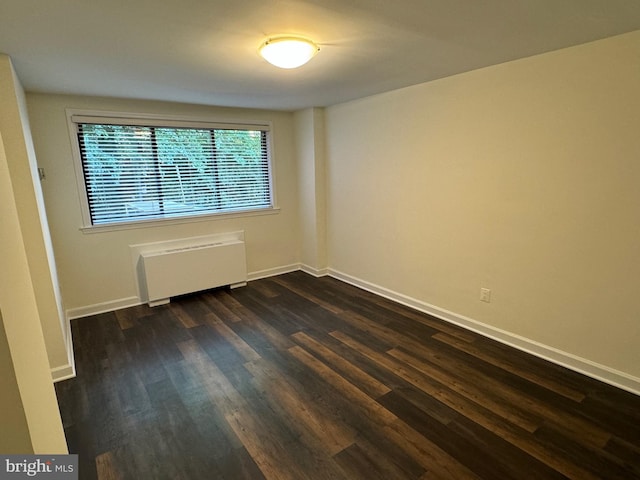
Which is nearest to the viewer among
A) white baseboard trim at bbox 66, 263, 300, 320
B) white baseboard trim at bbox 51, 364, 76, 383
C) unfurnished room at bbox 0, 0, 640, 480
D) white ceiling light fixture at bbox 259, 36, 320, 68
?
unfurnished room at bbox 0, 0, 640, 480

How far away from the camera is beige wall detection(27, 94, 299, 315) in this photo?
3.29 m

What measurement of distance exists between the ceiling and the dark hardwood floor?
2.25 meters

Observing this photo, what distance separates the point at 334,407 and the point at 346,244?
252 centimetres

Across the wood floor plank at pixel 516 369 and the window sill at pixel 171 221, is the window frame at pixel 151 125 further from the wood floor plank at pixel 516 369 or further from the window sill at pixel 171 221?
the wood floor plank at pixel 516 369

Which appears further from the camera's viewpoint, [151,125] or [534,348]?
[151,125]

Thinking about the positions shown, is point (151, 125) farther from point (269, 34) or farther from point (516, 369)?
point (516, 369)

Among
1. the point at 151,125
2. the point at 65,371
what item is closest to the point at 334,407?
the point at 65,371

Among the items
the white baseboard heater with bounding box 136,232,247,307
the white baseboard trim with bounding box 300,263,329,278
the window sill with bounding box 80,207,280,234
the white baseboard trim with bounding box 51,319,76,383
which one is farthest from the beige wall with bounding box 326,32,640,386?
the white baseboard trim with bounding box 51,319,76,383

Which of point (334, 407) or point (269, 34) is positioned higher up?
point (269, 34)

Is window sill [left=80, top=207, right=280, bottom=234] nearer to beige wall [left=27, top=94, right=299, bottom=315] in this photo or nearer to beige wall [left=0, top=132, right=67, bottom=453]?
beige wall [left=27, top=94, right=299, bottom=315]

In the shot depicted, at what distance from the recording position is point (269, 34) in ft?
6.28

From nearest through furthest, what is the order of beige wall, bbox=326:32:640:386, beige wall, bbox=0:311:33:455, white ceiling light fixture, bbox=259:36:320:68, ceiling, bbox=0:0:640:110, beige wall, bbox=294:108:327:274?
1. beige wall, bbox=0:311:33:455
2. ceiling, bbox=0:0:640:110
3. white ceiling light fixture, bbox=259:36:320:68
4. beige wall, bbox=326:32:640:386
5. beige wall, bbox=294:108:327:274

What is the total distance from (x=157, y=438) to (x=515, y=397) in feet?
7.39

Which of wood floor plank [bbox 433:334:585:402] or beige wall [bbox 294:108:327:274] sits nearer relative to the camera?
wood floor plank [bbox 433:334:585:402]
